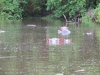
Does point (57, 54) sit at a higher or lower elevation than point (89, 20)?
higher

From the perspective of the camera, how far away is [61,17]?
55.9 m

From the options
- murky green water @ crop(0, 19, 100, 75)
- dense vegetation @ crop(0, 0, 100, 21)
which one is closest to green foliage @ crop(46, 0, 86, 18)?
dense vegetation @ crop(0, 0, 100, 21)

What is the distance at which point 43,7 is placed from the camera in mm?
60312

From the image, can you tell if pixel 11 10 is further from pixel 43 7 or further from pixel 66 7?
pixel 66 7

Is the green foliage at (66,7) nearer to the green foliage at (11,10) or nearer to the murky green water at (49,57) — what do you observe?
the green foliage at (11,10)

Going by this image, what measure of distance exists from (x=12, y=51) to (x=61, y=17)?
3618 cm

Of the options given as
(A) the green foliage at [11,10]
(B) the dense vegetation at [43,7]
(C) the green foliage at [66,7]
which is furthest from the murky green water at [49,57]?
(A) the green foliage at [11,10]

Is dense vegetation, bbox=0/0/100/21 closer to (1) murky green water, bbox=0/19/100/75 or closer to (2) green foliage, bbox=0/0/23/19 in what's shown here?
(2) green foliage, bbox=0/0/23/19

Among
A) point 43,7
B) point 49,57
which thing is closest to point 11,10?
point 43,7

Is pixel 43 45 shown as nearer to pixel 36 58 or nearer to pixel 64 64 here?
pixel 36 58

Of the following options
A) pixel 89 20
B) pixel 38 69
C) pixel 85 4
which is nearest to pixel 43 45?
pixel 38 69

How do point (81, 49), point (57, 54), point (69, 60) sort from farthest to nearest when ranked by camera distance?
point (81, 49), point (57, 54), point (69, 60)

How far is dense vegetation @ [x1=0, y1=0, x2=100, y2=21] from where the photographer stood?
52.7 meters

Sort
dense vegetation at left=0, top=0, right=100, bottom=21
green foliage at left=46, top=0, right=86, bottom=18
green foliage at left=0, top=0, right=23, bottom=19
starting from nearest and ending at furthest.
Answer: green foliage at left=46, top=0, right=86, bottom=18 < dense vegetation at left=0, top=0, right=100, bottom=21 < green foliage at left=0, top=0, right=23, bottom=19
